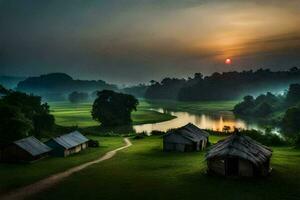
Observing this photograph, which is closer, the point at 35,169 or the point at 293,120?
the point at 35,169

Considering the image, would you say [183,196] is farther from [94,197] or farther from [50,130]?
[50,130]

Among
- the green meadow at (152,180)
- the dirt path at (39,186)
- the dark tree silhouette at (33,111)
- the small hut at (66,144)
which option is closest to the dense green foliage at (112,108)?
the dark tree silhouette at (33,111)

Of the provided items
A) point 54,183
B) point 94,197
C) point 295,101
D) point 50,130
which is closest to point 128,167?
point 54,183

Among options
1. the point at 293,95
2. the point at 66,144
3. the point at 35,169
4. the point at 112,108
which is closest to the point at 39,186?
the point at 35,169

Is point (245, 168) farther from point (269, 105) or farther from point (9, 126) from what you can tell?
point (269, 105)

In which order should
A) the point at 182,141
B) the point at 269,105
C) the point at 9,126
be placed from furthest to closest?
the point at 269,105, the point at 9,126, the point at 182,141

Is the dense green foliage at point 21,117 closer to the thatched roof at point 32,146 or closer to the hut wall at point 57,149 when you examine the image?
the thatched roof at point 32,146
